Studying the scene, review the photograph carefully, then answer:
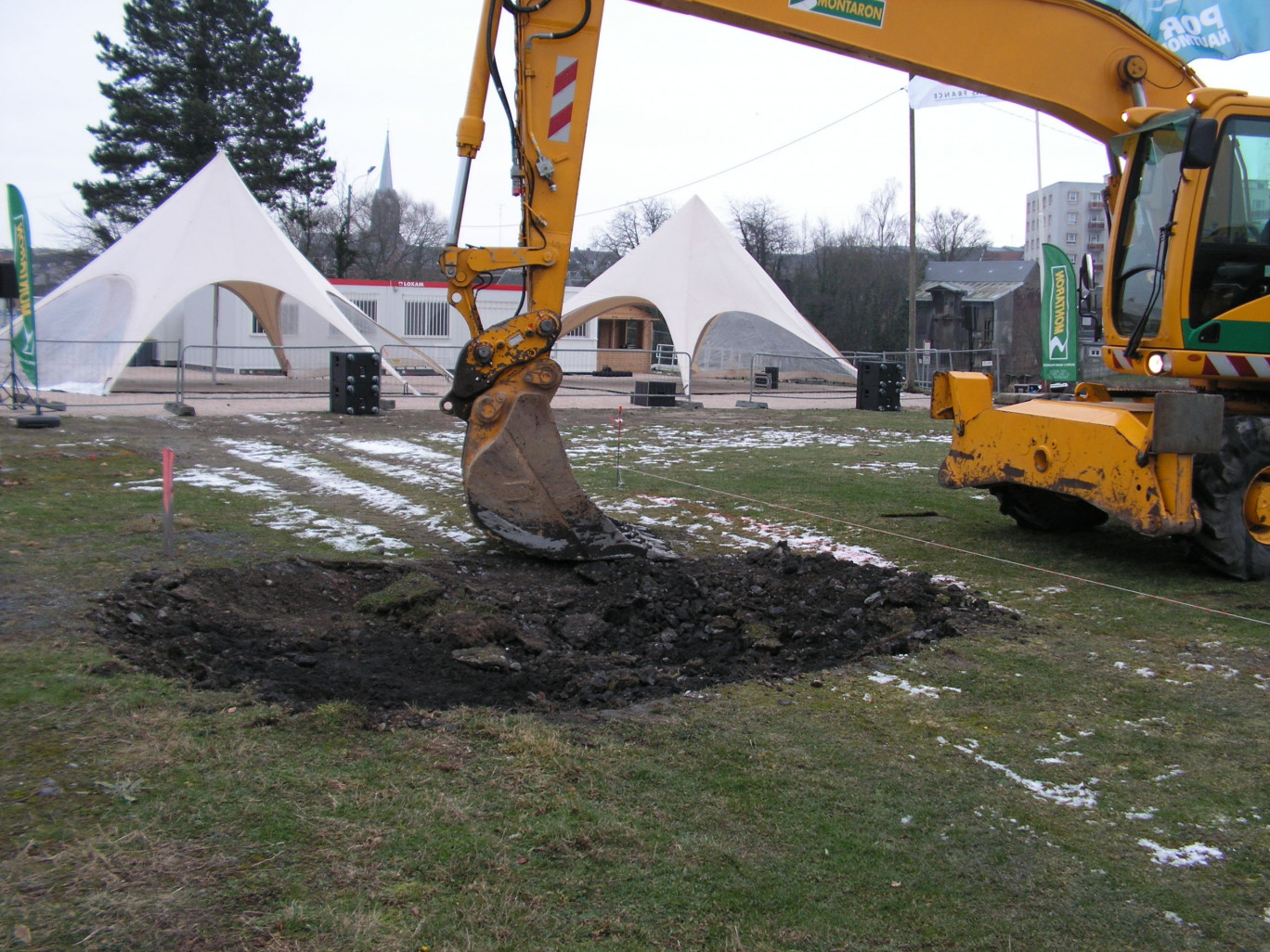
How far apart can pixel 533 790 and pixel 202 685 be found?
174 centimetres

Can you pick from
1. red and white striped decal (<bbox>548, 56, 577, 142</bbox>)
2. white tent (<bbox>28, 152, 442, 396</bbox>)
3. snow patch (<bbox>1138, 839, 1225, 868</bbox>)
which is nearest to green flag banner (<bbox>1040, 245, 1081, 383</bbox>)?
white tent (<bbox>28, 152, 442, 396</bbox>)

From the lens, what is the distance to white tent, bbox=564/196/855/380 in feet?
83.4

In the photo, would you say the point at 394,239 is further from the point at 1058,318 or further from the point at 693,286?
the point at 1058,318

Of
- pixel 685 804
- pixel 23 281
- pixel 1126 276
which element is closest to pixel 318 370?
pixel 23 281

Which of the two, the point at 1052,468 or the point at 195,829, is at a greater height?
the point at 1052,468

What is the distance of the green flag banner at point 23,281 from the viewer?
15.4m

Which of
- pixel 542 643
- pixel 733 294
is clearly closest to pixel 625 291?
pixel 733 294

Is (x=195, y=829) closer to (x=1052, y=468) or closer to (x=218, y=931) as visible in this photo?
(x=218, y=931)

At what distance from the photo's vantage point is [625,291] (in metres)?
26.7

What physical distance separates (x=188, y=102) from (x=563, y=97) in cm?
3277

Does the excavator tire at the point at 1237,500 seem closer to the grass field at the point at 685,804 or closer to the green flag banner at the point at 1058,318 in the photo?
the grass field at the point at 685,804

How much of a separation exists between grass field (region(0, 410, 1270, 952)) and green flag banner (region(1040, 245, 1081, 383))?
14314 millimetres

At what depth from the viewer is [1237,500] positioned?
6.67m

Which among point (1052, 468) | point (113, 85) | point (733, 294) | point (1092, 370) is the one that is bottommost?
point (1052, 468)
